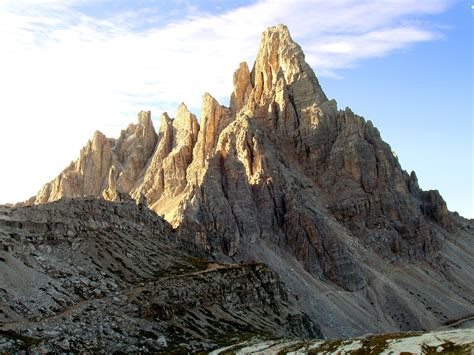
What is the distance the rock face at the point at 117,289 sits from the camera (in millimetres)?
58103

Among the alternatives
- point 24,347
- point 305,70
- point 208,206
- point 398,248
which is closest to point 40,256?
point 24,347

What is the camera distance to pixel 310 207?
15862 cm

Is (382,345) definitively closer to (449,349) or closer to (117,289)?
Result: (449,349)

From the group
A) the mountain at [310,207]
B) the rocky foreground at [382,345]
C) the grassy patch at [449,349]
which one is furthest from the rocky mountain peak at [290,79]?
the grassy patch at [449,349]

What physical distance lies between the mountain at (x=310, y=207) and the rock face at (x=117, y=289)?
56.3ft

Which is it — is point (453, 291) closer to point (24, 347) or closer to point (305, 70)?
point (305, 70)

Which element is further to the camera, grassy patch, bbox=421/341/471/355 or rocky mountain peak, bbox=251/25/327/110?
rocky mountain peak, bbox=251/25/327/110

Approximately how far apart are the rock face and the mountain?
1715 centimetres

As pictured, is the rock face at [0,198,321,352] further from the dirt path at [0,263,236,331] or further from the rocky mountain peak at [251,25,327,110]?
the rocky mountain peak at [251,25,327,110]

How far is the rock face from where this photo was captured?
5810cm

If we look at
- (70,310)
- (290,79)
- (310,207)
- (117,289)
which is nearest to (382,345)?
(70,310)

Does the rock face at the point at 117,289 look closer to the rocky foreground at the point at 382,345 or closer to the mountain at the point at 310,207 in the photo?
the rocky foreground at the point at 382,345

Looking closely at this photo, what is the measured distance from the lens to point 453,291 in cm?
15725

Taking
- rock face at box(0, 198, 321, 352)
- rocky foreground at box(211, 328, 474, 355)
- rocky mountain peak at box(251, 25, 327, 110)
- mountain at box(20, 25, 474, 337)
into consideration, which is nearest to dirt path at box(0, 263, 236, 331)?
rock face at box(0, 198, 321, 352)
